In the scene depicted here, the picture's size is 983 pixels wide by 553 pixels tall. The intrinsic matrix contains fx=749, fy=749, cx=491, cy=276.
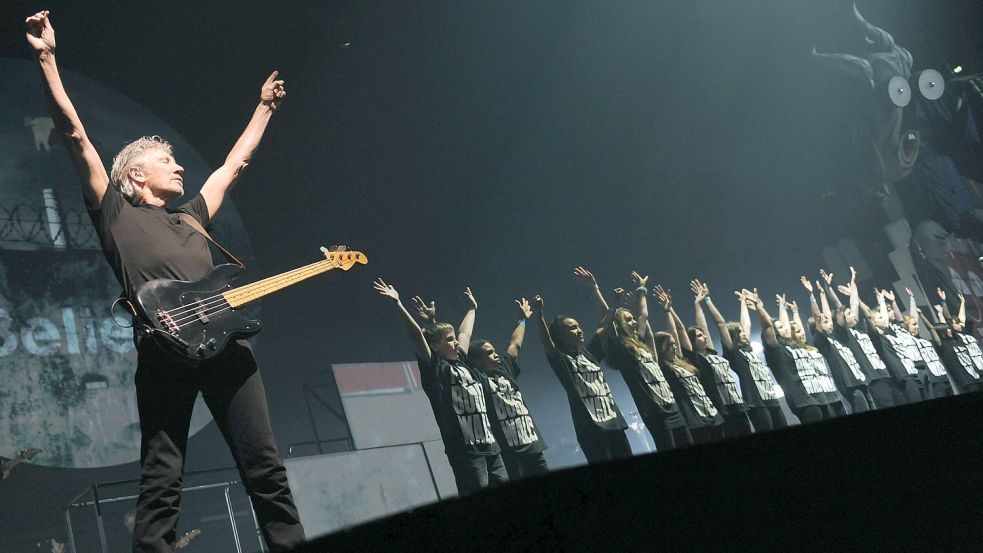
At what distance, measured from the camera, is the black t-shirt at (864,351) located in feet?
20.9

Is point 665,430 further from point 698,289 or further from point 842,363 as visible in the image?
point 842,363

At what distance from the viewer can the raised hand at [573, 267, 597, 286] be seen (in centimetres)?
517

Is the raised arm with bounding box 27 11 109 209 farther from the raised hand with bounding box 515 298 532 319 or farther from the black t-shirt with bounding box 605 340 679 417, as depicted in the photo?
the black t-shirt with bounding box 605 340 679 417

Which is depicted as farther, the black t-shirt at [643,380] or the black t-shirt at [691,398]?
the black t-shirt at [691,398]

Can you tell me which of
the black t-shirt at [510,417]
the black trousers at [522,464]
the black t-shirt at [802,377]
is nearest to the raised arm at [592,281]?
the black t-shirt at [510,417]

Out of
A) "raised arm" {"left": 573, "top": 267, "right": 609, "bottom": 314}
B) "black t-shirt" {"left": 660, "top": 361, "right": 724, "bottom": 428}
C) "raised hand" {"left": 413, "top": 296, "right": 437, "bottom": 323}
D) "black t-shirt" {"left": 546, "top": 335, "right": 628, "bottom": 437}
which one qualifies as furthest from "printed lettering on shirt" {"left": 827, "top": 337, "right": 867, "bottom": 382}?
"raised hand" {"left": 413, "top": 296, "right": 437, "bottom": 323}

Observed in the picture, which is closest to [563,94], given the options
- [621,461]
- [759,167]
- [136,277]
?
[759,167]

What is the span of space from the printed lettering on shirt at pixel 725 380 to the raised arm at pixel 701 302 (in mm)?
140

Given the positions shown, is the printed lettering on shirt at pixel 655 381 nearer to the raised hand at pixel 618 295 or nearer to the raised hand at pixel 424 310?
the raised hand at pixel 618 295

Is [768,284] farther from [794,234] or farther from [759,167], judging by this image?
[759,167]

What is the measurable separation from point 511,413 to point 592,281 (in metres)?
1.43

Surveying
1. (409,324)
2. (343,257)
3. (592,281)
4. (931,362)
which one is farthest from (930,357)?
(343,257)

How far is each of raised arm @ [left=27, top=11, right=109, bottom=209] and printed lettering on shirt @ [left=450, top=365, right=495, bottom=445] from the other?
2.28 metres

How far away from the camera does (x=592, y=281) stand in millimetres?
5188
